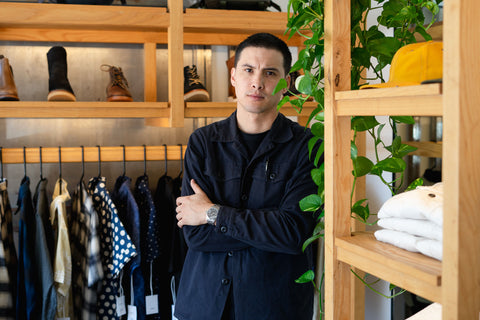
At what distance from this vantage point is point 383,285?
93.0 inches

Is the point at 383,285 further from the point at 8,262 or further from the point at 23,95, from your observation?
the point at 23,95

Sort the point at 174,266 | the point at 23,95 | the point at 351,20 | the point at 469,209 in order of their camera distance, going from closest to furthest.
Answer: the point at 469,209
the point at 351,20
the point at 174,266
the point at 23,95

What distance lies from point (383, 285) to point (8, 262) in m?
1.67

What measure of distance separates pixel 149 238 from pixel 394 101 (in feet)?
5.08

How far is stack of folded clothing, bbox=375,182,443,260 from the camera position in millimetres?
796

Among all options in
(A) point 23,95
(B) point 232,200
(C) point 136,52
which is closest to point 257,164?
(B) point 232,200

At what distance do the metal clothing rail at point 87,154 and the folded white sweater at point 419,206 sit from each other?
1.48 metres

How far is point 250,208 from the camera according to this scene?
1.69 metres

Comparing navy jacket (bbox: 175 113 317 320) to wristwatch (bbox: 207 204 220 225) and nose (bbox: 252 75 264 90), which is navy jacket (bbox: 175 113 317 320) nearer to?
wristwatch (bbox: 207 204 220 225)

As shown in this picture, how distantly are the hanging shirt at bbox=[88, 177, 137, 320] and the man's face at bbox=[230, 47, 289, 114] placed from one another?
2.52 feet

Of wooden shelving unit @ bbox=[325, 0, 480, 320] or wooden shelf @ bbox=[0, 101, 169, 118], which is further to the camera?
wooden shelf @ bbox=[0, 101, 169, 118]

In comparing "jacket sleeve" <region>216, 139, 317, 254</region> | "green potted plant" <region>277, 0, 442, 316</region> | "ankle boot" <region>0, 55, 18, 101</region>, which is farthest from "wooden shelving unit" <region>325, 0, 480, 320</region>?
"ankle boot" <region>0, 55, 18, 101</region>

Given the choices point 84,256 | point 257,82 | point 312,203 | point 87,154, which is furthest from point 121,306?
point 312,203

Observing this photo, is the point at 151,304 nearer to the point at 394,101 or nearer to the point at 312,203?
the point at 312,203
